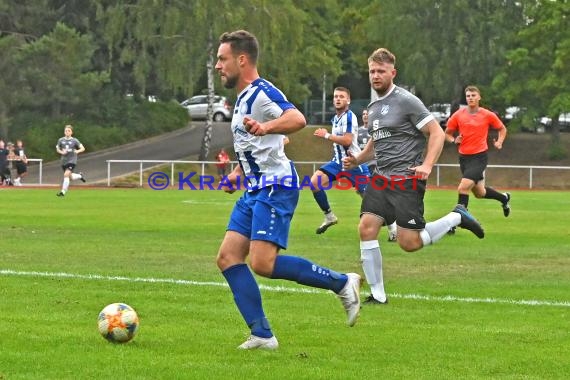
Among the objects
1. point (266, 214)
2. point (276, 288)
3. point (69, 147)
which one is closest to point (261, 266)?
point (266, 214)

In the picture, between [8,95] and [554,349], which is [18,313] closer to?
[554,349]

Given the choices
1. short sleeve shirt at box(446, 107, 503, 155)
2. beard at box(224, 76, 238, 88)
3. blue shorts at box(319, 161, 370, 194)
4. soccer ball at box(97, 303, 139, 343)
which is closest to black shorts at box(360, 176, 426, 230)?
beard at box(224, 76, 238, 88)

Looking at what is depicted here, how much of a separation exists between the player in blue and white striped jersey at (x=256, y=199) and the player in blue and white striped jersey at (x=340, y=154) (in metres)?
8.55

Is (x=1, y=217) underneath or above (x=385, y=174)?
underneath

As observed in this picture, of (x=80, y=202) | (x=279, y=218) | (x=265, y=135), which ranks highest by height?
(x=265, y=135)

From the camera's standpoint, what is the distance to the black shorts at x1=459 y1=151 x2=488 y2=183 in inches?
741

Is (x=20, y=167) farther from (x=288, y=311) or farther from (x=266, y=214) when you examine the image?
(x=266, y=214)

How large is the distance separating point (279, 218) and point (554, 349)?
207 centimetres

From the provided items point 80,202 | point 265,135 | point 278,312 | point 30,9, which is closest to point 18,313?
point 278,312

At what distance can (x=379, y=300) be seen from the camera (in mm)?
10406

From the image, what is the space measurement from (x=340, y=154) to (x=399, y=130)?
26.5 feet

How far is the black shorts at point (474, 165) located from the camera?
18812 millimetres

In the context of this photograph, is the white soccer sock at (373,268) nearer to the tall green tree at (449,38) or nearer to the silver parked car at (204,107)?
the tall green tree at (449,38)

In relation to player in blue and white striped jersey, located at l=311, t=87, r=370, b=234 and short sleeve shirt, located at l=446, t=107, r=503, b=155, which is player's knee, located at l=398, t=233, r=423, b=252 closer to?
player in blue and white striped jersey, located at l=311, t=87, r=370, b=234
